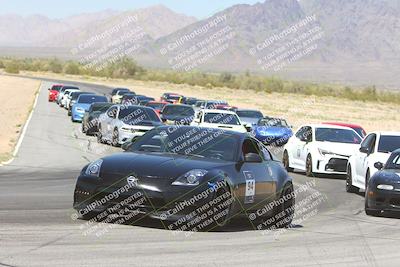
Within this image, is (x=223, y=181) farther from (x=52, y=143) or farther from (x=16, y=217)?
(x=52, y=143)

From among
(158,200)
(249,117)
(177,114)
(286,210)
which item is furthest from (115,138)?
(158,200)

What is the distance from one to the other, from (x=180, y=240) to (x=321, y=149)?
13.5m

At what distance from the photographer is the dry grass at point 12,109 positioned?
30.8m

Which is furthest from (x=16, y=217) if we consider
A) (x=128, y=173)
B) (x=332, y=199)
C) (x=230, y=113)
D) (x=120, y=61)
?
(x=120, y=61)

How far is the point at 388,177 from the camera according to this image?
1497 centimetres

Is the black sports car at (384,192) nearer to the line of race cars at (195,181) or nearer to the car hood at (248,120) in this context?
the line of race cars at (195,181)

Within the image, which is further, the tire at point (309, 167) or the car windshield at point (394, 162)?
the tire at point (309, 167)

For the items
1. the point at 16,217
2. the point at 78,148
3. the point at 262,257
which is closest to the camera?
the point at 262,257

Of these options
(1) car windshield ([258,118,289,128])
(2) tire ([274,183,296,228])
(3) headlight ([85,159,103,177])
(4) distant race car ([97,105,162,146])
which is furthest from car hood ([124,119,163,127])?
(3) headlight ([85,159,103,177])

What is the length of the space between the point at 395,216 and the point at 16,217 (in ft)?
22.4

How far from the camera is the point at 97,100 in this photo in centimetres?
4562

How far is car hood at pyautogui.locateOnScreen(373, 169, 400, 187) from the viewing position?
48.7 ft

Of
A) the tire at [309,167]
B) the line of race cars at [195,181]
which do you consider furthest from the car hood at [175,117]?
the line of race cars at [195,181]

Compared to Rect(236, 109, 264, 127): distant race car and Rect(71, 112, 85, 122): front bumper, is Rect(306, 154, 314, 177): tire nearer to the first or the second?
Rect(236, 109, 264, 127): distant race car
